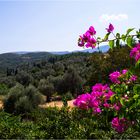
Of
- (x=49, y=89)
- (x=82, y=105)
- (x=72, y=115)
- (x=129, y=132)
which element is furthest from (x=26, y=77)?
(x=82, y=105)

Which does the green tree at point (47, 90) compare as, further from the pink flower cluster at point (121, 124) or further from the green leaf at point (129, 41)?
the green leaf at point (129, 41)

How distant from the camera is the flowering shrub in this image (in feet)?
10.2

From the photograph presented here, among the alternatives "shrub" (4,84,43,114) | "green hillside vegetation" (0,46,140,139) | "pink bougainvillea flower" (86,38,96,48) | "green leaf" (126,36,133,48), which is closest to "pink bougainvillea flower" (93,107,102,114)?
"green hillside vegetation" (0,46,140,139)

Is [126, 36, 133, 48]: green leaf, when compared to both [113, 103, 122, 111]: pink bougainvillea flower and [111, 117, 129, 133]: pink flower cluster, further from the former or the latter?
[111, 117, 129, 133]: pink flower cluster

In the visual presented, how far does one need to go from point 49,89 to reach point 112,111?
2680 cm

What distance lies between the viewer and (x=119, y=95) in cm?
322

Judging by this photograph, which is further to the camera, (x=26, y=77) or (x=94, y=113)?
(x=26, y=77)

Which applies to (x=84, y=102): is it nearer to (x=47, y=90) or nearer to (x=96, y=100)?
(x=96, y=100)

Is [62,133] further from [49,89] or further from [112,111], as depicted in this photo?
[49,89]

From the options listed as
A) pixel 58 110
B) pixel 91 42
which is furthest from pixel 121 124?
pixel 58 110

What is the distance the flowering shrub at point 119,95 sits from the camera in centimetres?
310

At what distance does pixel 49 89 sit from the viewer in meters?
30.3

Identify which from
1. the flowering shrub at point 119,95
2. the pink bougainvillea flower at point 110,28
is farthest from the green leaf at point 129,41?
the pink bougainvillea flower at point 110,28

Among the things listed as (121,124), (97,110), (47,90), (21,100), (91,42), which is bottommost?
(47,90)
